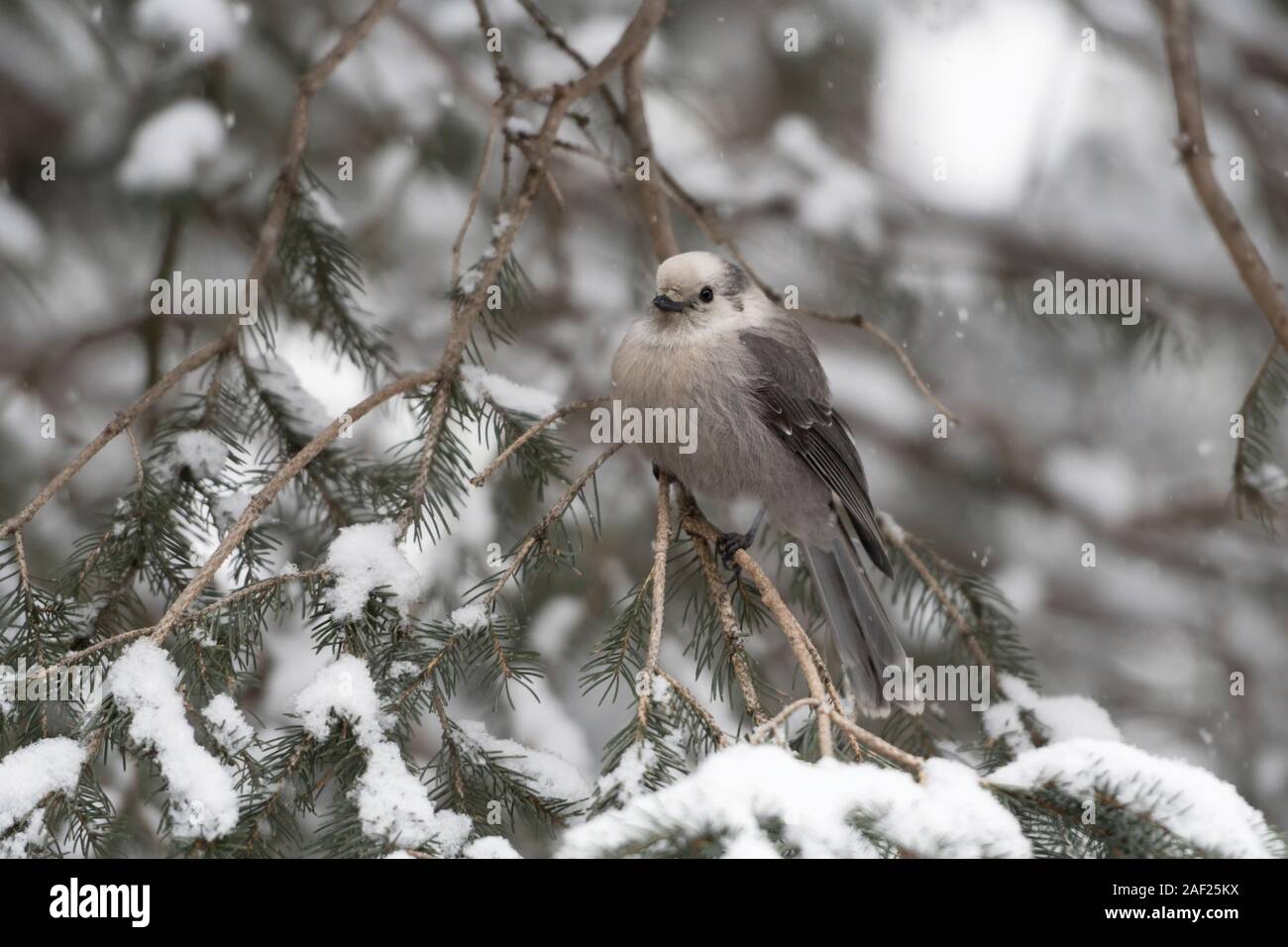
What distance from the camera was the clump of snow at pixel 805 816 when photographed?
1.32m

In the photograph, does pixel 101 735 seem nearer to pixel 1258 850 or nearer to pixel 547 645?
pixel 1258 850

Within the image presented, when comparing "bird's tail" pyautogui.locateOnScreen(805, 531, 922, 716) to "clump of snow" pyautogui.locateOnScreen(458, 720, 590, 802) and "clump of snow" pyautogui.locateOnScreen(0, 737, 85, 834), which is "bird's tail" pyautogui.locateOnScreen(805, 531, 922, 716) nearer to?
"clump of snow" pyautogui.locateOnScreen(458, 720, 590, 802)

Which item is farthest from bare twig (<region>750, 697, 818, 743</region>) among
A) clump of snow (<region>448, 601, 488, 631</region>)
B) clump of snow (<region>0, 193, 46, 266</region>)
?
clump of snow (<region>0, 193, 46, 266</region>)

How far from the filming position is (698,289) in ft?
9.37

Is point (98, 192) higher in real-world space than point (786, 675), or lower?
higher

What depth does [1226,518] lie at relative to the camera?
4699 millimetres

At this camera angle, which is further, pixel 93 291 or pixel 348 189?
pixel 348 189

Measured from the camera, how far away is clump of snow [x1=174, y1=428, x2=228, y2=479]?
2.45 meters

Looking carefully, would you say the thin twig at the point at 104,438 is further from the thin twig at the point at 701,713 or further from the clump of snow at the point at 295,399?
the thin twig at the point at 701,713

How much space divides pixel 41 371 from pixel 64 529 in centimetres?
55

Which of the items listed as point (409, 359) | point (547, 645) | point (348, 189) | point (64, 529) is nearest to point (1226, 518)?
point (547, 645)

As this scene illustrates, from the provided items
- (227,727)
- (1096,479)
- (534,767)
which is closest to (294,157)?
(227,727)

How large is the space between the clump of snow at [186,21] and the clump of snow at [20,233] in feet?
2.20
